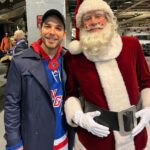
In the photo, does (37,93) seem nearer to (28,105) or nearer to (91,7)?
(28,105)

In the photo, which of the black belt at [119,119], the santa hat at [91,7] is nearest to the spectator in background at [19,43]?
the santa hat at [91,7]

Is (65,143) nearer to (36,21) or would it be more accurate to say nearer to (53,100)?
(53,100)

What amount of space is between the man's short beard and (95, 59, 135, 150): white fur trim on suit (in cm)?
12

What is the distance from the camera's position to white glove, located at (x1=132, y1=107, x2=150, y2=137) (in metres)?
1.82

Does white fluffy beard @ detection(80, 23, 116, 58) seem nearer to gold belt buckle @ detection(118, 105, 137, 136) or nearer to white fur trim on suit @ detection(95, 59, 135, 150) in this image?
white fur trim on suit @ detection(95, 59, 135, 150)

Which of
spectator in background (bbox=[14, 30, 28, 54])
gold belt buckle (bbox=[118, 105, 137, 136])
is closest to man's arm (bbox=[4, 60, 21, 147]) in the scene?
gold belt buckle (bbox=[118, 105, 137, 136])

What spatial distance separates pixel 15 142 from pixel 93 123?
487 mm

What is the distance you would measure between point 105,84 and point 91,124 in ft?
0.86

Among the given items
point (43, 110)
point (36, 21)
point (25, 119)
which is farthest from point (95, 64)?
point (36, 21)

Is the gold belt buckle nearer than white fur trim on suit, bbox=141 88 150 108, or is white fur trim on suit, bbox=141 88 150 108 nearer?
the gold belt buckle

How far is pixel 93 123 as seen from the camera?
1.77 metres

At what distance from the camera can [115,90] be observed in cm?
183

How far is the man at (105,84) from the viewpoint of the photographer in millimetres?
1816

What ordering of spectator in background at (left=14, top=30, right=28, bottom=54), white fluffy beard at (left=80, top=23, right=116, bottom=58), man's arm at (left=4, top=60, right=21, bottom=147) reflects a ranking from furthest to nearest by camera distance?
spectator in background at (left=14, top=30, right=28, bottom=54), white fluffy beard at (left=80, top=23, right=116, bottom=58), man's arm at (left=4, top=60, right=21, bottom=147)
